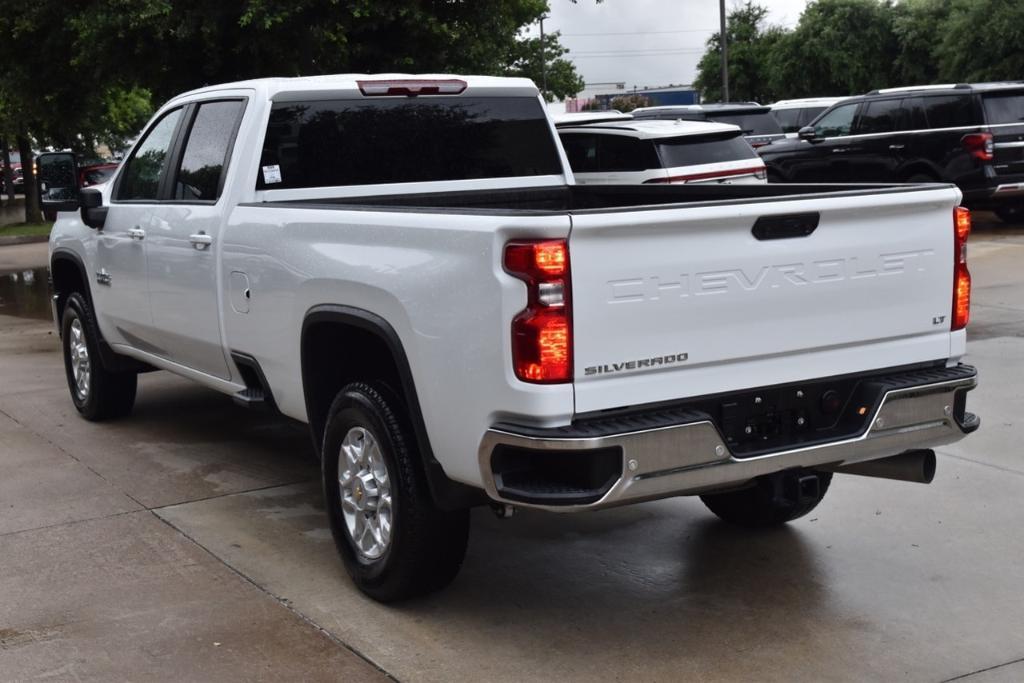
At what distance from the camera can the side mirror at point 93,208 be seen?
748 centimetres

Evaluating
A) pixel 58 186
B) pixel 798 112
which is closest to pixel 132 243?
pixel 58 186

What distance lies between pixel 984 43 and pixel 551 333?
130 ft

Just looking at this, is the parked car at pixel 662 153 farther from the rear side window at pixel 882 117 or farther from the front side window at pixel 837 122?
the front side window at pixel 837 122

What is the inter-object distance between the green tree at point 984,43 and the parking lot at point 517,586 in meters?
34.7

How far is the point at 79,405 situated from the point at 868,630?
559 centimetres

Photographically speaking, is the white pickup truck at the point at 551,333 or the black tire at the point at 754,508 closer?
the white pickup truck at the point at 551,333

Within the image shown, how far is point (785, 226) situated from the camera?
14.4 ft

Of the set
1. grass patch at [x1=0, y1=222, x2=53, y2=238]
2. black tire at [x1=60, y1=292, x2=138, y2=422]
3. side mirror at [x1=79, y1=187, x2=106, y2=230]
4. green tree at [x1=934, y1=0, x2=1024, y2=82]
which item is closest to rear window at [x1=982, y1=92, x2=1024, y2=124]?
black tire at [x1=60, y1=292, x2=138, y2=422]

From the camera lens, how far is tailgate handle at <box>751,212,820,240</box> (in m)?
4.34

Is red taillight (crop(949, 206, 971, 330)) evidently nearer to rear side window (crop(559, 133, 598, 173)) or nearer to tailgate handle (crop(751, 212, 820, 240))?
tailgate handle (crop(751, 212, 820, 240))

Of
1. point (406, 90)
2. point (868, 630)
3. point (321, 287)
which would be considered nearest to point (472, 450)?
point (321, 287)

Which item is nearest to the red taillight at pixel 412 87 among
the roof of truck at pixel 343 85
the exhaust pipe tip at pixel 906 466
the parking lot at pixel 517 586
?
the roof of truck at pixel 343 85

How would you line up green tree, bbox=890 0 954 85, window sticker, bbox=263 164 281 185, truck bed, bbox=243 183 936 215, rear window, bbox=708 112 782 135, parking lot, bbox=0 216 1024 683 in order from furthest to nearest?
green tree, bbox=890 0 954 85
rear window, bbox=708 112 782 135
window sticker, bbox=263 164 281 185
truck bed, bbox=243 183 936 215
parking lot, bbox=0 216 1024 683

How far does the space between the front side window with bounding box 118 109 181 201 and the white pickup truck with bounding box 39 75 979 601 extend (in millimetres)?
893
